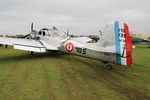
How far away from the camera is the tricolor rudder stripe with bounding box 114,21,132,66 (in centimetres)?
967

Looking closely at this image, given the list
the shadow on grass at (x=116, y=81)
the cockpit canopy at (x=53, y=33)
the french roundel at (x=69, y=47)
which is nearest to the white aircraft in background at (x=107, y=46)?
the french roundel at (x=69, y=47)

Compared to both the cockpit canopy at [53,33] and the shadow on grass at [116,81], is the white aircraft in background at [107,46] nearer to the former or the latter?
the cockpit canopy at [53,33]

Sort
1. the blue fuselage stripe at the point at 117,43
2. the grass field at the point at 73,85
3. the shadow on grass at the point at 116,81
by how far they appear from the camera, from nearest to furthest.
→ the grass field at the point at 73,85 < the shadow on grass at the point at 116,81 < the blue fuselage stripe at the point at 117,43

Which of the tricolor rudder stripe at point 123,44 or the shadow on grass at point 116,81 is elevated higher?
the tricolor rudder stripe at point 123,44

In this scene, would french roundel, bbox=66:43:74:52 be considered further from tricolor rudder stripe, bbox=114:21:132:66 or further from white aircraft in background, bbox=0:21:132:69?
tricolor rudder stripe, bbox=114:21:132:66

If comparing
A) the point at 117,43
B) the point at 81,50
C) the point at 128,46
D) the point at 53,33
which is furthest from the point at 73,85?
the point at 53,33

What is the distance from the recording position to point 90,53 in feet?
39.0

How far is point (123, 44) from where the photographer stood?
10.0m

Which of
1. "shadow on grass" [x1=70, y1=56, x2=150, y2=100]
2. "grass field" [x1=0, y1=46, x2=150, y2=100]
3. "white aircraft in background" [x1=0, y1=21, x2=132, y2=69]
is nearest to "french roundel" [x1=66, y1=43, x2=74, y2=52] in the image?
"white aircraft in background" [x1=0, y1=21, x2=132, y2=69]

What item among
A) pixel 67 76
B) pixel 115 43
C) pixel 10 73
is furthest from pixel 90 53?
pixel 10 73

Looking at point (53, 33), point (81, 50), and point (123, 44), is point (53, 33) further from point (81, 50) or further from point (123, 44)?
point (123, 44)

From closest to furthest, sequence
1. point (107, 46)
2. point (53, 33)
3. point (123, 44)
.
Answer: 1. point (123, 44)
2. point (107, 46)
3. point (53, 33)

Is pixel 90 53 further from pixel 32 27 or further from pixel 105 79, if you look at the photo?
pixel 32 27

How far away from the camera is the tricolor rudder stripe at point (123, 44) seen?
967 centimetres
